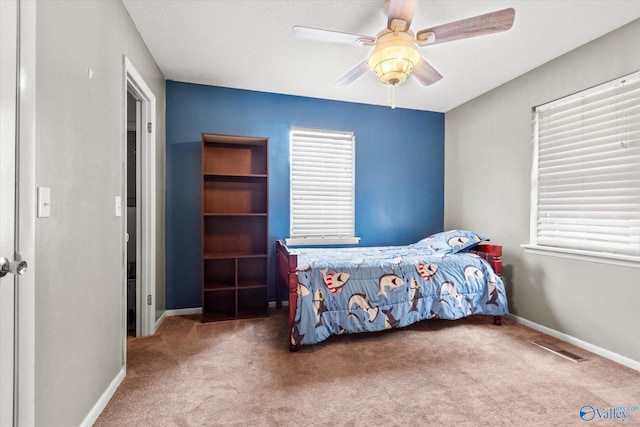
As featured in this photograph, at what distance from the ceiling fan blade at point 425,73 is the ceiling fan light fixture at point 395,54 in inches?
10.5

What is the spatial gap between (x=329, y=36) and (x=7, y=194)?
5.84 ft

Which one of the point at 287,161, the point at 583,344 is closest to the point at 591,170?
the point at 583,344

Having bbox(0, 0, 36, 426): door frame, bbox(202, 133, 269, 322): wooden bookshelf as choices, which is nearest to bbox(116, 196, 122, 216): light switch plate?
bbox(0, 0, 36, 426): door frame

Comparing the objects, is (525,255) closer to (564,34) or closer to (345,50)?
(564,34)

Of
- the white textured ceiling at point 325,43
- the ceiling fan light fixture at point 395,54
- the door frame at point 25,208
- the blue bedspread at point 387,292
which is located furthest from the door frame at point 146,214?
the ceiling fan light fixture at point 395,54

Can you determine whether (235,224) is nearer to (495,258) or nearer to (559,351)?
(495,258)

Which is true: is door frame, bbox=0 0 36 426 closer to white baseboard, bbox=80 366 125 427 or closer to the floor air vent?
white baseboard, bbox=80 366 125 427

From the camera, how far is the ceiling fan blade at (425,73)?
2068mm

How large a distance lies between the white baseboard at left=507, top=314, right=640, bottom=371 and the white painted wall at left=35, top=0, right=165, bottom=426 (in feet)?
11.6

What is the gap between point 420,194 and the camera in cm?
397

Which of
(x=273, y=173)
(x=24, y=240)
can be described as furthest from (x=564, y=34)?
(x=24, y=240)

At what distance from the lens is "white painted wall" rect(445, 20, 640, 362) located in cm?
218

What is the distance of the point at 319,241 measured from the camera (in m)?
3.56

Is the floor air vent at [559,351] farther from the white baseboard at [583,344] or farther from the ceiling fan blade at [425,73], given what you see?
the ceiling fan blade at [425,73]
